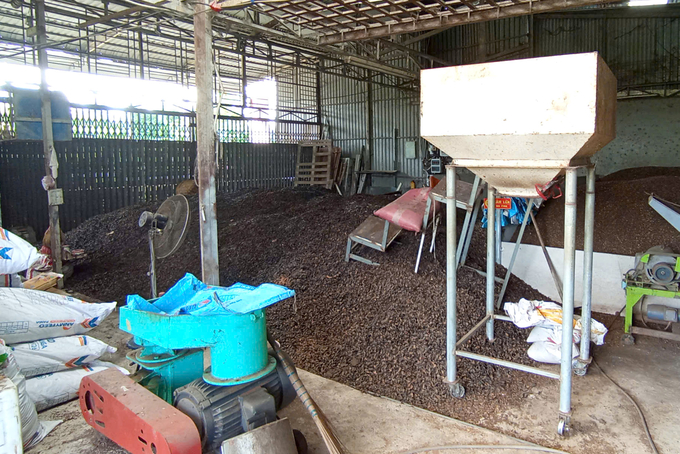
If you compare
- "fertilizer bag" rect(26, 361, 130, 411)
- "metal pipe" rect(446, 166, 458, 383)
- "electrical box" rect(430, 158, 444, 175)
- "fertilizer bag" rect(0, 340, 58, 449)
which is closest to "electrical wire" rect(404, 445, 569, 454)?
"metal pipe" rect(446, 166, 458, 383)

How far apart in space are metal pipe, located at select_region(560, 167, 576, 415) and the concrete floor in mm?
296

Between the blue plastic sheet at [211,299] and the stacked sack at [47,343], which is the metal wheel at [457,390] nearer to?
the blue plastic sheet at [211,299]

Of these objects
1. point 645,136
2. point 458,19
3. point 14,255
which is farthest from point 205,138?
point 645,136

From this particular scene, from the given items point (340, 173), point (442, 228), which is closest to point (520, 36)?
point (340, 173)

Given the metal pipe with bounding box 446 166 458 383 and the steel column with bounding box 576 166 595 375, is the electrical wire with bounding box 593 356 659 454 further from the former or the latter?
the metal pipe with bounding box 446 166 458 383

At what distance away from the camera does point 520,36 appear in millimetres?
12656

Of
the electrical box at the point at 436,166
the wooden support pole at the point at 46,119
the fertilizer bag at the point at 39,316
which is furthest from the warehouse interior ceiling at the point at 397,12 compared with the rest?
the electrical box at the point at 436,166

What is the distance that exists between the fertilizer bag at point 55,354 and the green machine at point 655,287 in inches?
195

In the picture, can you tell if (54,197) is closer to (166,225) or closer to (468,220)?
(166,225)

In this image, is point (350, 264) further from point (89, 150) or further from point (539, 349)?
point (89, 150)

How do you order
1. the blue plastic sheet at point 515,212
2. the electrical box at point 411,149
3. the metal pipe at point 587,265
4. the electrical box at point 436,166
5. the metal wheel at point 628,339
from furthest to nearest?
the electrical box at point 411,149, the electrical box at point 436,166, the blue plastic sheet at point 515,212, the metal wheel at point 628,339, the metal pipe at point 587,265

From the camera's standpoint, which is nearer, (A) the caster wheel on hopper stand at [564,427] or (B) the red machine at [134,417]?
(B) the red machine at [134,417]

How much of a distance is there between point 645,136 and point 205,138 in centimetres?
1181

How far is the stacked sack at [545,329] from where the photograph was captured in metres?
3.95
